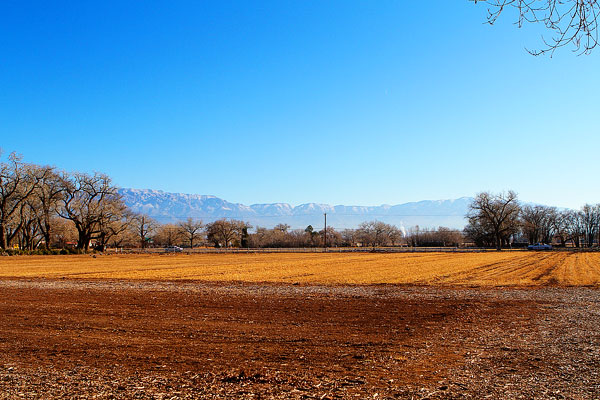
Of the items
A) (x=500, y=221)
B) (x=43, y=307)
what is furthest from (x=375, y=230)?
(x=43, y=307)

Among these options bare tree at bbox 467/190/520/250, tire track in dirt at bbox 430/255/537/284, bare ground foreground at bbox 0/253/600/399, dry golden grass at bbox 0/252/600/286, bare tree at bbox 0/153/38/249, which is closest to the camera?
bare ground foreground at bbox 0/253/600/399

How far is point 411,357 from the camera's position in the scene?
8.36m

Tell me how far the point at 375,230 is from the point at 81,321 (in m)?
191

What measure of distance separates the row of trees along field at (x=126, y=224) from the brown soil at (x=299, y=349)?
226 feet

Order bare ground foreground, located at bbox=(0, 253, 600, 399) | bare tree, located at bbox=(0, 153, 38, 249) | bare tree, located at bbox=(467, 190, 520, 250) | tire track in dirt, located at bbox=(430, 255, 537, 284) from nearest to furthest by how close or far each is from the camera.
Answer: bare ground foreground, located at bbox=(0, 253, 600, 399)
tire track in dirt, located at bbox=(430, 255, 537, 284)
bare tree, located at bbox=(0, 153, 38, 249)
bare tree, located at bbox=(467, 190, 520, 250)

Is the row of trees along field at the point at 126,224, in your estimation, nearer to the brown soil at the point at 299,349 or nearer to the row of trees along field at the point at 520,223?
the row of trees along field at the point at 520,223

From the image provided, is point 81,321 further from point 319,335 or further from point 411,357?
point 411,357

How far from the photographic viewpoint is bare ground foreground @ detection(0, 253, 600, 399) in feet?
21.9

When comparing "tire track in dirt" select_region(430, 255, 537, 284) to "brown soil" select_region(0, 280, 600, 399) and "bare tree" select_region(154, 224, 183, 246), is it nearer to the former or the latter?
"brown soil" select_region(0, 280, 600, 399)

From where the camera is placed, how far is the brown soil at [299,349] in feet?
21.9

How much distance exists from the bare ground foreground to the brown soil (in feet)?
0.10

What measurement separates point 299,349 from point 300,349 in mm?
20

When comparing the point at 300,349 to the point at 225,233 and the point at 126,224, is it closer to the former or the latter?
the point at 126,224

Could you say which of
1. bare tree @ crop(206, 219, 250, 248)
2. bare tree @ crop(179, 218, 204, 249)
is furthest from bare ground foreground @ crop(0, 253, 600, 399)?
bare tree @ crop(179, 218, 204, 249)
